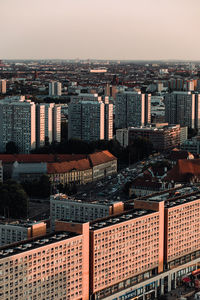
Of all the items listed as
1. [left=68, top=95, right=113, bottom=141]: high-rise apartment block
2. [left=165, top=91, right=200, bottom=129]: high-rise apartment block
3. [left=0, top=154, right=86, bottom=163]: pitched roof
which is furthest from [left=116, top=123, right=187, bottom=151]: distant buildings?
[left=0, top=154, right=86, bottom=163]: pitched roof

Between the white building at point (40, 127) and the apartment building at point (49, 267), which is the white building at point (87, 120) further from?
the apartment building at point (49, 267)

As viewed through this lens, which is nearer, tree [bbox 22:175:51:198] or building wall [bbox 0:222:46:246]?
building wall [bbox 0:222:46:246]

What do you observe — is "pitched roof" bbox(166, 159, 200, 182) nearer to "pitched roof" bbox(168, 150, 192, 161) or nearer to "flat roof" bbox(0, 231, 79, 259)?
"pitched roof" bbox(168, 150, 192, 161)

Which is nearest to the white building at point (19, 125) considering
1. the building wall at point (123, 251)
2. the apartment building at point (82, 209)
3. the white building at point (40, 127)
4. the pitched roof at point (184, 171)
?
the white building at point (40, 127)

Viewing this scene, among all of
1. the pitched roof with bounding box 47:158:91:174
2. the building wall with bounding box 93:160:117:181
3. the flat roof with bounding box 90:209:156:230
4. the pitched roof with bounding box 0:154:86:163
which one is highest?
the flat roof with bounding box 90:209:156:230

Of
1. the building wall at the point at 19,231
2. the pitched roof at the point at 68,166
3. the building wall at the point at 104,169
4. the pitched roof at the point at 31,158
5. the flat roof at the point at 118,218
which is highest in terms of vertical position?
the flat roof at the point at 118,218

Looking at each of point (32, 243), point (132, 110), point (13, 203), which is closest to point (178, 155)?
point (13, 203)
